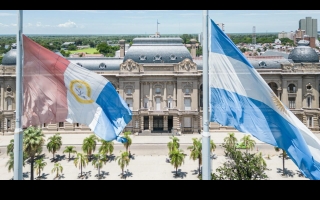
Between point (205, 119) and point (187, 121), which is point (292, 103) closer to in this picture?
point (187, 121)

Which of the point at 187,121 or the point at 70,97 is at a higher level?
the point at 70,97

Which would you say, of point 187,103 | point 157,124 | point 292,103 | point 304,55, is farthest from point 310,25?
A: point 157,124

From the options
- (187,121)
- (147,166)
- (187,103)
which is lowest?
(147,166)

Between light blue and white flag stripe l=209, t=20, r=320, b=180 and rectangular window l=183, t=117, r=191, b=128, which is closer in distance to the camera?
light blue and white flag stripe l=209, t=20, r=320, b=180

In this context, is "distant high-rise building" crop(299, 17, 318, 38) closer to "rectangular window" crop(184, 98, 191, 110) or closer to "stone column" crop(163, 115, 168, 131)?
"rectangular window" crop(184, 98, 191, 110)

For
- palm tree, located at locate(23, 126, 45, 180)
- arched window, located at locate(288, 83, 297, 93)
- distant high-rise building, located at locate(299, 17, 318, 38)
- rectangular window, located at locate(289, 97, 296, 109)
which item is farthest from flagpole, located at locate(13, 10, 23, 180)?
distant high-rise building, located at locate(299, 17, 318, 38)
